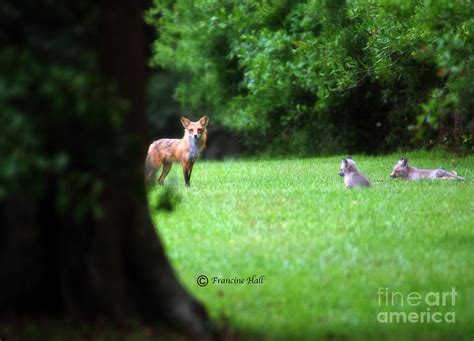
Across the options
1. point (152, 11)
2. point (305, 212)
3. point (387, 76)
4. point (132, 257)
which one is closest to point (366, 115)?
point (387, 76)

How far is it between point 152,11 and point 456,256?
75.6 ft

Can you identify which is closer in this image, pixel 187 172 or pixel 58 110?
pixel 58 110

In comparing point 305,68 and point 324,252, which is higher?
point 305,68

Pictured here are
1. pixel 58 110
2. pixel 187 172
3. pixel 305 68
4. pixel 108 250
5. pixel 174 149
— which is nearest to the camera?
pixel 58 110

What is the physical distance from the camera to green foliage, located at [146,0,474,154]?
22656mm

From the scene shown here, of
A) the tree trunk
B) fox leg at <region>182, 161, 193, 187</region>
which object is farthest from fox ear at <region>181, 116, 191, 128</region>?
the tree trunk

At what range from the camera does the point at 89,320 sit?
7297 mm

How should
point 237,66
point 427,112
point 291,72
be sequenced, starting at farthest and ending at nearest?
point 237,66, point 291,72, point 427,112

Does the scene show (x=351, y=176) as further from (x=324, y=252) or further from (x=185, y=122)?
(x=324, y=252)

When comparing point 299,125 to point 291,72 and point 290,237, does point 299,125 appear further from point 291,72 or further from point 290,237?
point 290,237

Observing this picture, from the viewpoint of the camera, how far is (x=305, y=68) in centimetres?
2572

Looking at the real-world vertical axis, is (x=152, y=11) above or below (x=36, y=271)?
above

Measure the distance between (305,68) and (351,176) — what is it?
9.83 m

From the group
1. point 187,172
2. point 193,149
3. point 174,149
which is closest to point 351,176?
point 187,172
